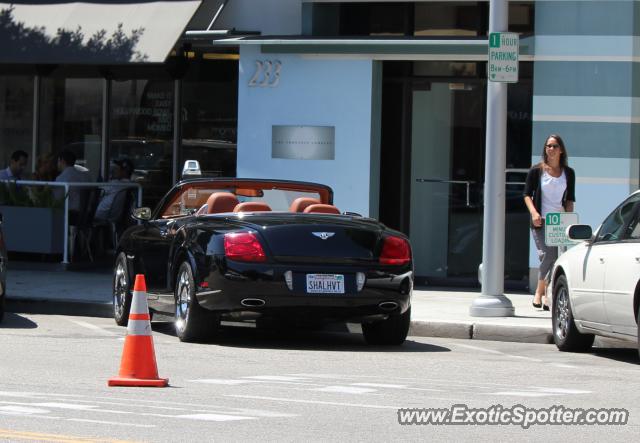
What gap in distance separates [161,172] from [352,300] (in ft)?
31.2

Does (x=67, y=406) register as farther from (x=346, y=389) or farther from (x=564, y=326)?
(x=564, y=326)

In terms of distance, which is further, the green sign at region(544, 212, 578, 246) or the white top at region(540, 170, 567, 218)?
the white top at region(540, 170, 567, 218)

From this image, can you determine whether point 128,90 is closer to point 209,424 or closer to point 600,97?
point 600,97

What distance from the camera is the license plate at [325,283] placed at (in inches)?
486

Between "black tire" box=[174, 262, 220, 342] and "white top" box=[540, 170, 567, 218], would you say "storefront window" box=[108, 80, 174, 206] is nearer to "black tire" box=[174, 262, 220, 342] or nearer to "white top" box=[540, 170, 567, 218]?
"white top" box=[540, 170, 567, 218]

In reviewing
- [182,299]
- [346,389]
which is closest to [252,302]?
[182,299]

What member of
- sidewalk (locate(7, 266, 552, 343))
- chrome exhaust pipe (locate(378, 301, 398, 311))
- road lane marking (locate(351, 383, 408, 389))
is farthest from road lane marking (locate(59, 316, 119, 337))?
road lane marking (locate(351, 383, 408, 389))

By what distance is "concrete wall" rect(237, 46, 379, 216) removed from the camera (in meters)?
19.0

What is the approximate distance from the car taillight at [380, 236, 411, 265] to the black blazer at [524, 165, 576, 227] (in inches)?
145

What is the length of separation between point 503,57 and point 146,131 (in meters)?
7.76

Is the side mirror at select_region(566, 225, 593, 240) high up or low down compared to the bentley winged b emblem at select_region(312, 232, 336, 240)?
up

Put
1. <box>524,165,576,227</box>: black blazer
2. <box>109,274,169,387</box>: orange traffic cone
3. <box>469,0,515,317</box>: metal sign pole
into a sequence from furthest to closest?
1. <box>524,165,576,227</box>: black blazer
2. <box>469,0,515,317</box>: metal sign pole
3. <box>109,274,169,387</box>: orange traffic cone

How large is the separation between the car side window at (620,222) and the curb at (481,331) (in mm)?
1771

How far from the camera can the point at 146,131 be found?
21.6 meters
